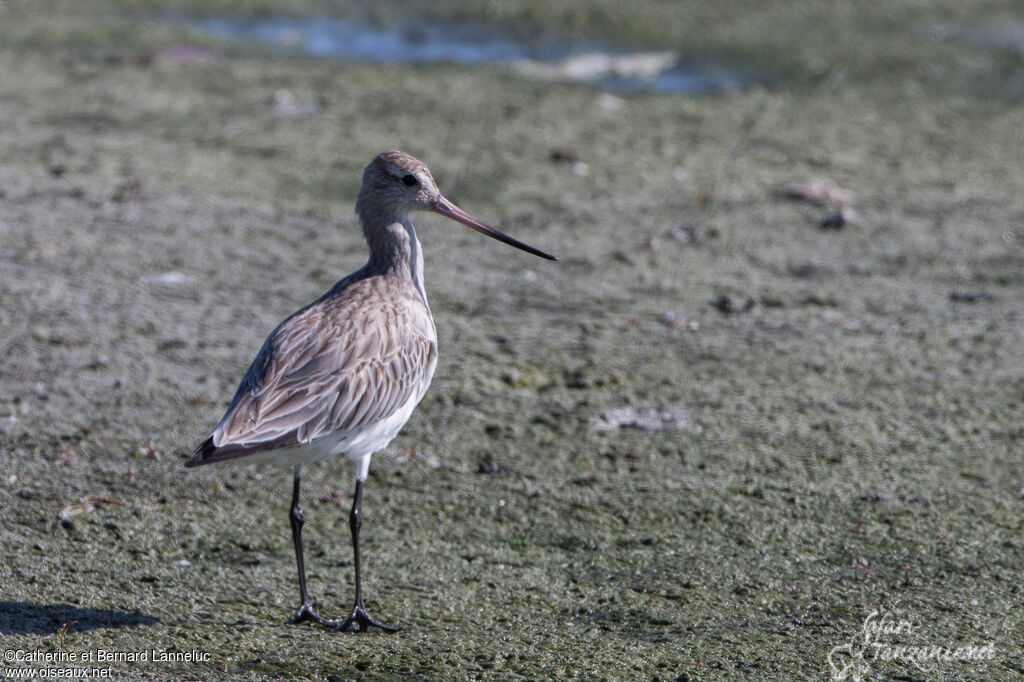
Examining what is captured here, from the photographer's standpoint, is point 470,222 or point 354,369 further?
point 470,222

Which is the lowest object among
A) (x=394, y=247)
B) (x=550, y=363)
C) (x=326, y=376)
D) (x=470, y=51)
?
(x=550, y=363)

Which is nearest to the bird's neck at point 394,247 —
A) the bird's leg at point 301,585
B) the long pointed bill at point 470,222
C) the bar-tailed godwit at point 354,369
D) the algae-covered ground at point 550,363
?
the bar-tailed godwit at point 354,369

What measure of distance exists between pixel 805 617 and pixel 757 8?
23.2ft

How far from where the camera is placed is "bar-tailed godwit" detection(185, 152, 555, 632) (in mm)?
3582

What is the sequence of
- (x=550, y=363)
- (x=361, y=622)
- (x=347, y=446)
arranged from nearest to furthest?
(x=361, y=622) → (x=347, y=446) → (x=550, y=363)

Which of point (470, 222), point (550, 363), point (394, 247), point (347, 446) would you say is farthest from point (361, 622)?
point (550, 363)

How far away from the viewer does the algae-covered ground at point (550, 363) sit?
12.0ft

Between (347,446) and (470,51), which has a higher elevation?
(470,51)

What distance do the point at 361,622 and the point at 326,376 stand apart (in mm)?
733

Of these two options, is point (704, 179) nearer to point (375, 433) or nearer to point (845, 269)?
point (845, 269)

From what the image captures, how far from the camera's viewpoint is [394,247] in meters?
4.39

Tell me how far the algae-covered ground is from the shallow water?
0.82 feet

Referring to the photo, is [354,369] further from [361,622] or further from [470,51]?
[470,51]

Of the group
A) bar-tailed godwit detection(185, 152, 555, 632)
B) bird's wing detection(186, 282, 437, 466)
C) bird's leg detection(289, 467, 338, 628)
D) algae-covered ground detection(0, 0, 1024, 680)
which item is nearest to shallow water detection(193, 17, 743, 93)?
algae-covered ground detection(0, 0, 1024, 680)
